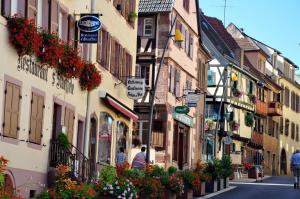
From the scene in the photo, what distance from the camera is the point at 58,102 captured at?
2402 centimetres

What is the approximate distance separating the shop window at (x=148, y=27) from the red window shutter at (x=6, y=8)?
2695cm

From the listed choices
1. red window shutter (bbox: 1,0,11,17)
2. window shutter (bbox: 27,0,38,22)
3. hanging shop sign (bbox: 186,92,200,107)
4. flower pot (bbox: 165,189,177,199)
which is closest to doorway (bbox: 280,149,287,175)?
hanging shop sign (bbox: 186,92,200,107)

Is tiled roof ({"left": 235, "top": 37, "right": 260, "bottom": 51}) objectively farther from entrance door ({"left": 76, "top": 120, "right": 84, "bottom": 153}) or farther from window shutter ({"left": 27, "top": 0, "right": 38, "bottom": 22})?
window shutter ({"left": 27, "top": 0, "right": 38, "bottom": 22})

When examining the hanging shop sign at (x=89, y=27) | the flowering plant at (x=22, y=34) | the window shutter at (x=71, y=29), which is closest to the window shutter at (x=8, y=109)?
the flowering plant at (x=22, y=34)

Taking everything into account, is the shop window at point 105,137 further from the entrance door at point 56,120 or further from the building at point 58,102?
the entrance door at point 56,120

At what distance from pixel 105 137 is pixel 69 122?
6.17 m

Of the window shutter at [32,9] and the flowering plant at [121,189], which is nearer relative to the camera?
the flowering plant at [121,189]

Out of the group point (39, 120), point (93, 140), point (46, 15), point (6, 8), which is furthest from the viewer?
point (93, 140)

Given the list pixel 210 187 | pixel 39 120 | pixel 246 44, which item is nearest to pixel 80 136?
pixel 39 120

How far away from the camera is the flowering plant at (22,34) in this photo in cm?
1961

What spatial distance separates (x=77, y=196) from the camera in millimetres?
18484

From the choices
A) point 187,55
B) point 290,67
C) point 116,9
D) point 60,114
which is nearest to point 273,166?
point 290,67

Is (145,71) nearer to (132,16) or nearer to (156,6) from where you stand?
(156,6)

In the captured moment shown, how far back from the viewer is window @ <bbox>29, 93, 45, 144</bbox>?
71.1 feet
